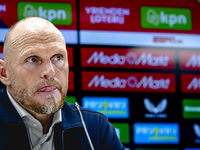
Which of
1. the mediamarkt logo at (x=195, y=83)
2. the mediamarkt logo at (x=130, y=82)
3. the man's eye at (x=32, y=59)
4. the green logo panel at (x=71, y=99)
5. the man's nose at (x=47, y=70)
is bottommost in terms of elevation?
the green logo panel at (x=71, y=99)

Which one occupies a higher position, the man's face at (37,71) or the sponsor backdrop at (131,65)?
the man's face at (37,71)

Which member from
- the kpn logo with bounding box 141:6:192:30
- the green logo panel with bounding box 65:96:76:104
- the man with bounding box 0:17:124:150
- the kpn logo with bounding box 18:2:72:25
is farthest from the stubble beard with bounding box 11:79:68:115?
the kpn logo with bounding box 141:6:192:30

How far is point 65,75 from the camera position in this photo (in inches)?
Result: 33.0

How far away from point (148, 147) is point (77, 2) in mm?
1260

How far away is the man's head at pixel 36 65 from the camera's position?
2.55 ft

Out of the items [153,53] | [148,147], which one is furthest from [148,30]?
[148,147]

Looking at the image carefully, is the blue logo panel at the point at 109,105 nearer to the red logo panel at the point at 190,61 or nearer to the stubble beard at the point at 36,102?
the red logo panel at the point at 190,61

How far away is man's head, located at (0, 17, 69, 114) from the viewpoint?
2.55 ft

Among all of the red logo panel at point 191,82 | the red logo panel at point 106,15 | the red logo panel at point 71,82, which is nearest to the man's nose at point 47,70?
the red logo panel at point 71,82

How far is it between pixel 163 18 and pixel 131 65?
486 mm

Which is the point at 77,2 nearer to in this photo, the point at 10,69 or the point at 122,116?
the point at 122,116

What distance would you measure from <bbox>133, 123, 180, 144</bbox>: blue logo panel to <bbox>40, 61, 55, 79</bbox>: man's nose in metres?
1.50

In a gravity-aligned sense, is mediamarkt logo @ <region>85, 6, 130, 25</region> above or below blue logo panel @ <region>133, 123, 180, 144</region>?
above

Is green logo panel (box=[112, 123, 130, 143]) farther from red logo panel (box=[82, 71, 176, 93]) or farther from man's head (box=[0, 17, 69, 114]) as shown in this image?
man's head (box=[0, 17, 69, 114])
